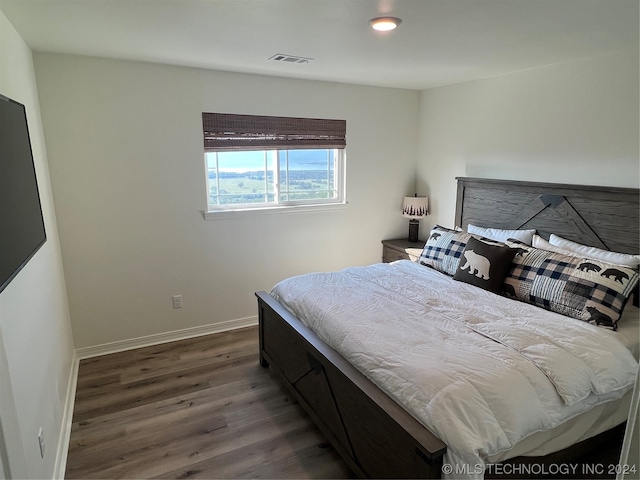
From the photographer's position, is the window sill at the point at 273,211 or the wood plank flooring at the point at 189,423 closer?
the wood plank flooring at the point at 189,423

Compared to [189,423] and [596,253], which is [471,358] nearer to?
[596,253]

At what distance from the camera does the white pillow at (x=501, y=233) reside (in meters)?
3.09

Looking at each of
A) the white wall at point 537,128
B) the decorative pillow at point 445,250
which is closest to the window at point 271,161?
the white wall at point 537,128

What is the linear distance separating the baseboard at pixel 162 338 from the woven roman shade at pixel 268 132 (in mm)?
1590

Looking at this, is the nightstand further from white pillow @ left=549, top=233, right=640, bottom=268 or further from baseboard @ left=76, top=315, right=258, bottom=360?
baseboard @ left=76, top=315, right=258, bottom=360

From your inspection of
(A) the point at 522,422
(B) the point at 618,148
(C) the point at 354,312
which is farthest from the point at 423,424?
(B) the point at 618,148

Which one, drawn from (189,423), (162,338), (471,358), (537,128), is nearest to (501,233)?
(537,128)

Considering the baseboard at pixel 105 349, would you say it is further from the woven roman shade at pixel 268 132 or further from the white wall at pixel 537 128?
the white wall at pixel 537 128

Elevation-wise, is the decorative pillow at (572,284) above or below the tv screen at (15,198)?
below

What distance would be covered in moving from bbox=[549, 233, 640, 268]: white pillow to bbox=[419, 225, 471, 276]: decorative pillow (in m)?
0.61

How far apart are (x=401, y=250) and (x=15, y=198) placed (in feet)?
10.7

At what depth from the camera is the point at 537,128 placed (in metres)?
3.14

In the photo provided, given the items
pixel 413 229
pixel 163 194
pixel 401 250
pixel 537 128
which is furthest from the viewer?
pixel 413 229

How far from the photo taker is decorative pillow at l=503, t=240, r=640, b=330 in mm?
2240
